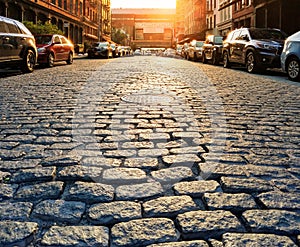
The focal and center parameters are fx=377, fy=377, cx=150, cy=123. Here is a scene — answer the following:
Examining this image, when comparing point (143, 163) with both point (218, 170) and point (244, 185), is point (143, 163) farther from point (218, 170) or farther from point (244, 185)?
point (244, 185)

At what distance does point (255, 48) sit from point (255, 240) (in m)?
13.7

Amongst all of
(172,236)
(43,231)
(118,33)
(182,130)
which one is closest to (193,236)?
(172,236)

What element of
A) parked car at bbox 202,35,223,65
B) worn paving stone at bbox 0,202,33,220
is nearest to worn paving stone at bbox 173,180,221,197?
worn paving stone at bbox 0,202,33,220

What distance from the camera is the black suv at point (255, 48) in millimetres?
14453

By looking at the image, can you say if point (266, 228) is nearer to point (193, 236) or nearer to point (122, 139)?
point (193, 236)

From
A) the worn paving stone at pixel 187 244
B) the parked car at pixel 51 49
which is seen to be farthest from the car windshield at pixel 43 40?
the worn paving stone at pixel 187 244

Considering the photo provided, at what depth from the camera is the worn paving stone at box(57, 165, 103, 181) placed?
3.03 meters

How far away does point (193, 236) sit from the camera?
2.10 m

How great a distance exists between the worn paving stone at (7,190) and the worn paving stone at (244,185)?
1.55 metres

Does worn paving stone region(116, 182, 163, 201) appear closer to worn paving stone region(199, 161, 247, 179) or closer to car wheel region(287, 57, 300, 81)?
worn paving stone region(199, 161, 247, 179)

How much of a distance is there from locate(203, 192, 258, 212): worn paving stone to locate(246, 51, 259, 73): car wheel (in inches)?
505

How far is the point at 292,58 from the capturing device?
1160cm

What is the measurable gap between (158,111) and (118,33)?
86.1 meters

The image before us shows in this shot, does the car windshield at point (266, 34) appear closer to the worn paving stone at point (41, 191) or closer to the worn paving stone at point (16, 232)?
the worn paving stone at point (41, 191)
